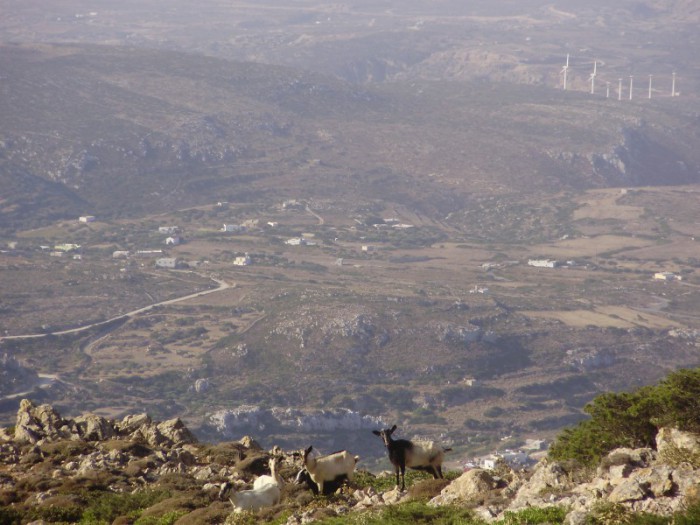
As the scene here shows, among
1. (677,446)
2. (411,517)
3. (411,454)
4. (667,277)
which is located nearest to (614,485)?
(677,446)

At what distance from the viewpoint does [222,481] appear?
30.2m

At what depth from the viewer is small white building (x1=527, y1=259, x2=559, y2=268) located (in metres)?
148

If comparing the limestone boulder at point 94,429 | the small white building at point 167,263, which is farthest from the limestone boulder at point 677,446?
the small white building at point 167,263

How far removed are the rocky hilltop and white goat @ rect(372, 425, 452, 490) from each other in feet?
2.25

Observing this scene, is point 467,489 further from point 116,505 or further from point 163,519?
point 116,505

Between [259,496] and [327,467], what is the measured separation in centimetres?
217

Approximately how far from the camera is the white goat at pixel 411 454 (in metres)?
27.3

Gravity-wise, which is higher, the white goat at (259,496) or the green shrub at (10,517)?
the white goat at (259,496)

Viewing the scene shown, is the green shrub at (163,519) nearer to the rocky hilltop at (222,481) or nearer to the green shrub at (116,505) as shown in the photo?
the rocky hilltop at (222,481)

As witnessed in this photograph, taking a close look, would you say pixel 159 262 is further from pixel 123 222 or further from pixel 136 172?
pixel 136 172

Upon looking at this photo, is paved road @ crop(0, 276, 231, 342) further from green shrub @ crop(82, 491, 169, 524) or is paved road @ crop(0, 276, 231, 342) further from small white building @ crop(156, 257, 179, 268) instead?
green shrub @ crop(82, 491, 169, 524)

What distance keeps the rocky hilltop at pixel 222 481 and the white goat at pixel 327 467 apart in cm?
47

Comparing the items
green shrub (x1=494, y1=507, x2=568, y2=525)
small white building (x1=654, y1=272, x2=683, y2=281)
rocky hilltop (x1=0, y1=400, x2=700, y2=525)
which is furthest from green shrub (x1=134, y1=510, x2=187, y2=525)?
small white building (x1=654, y1=272, x2=683, y2=281)

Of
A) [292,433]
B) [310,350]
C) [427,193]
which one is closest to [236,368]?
[310,350]
